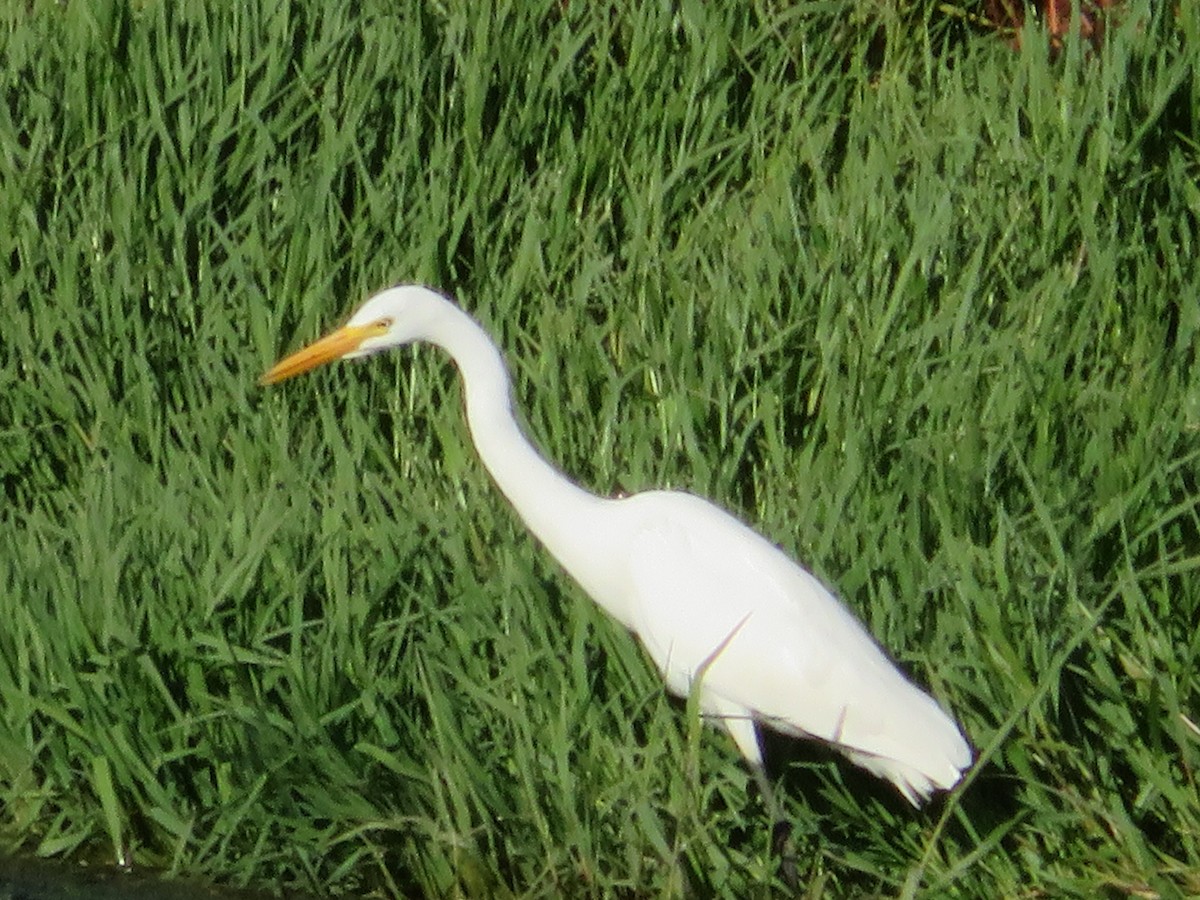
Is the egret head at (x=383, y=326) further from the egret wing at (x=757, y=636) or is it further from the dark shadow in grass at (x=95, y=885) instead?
the dark shadow in grass at (x=95, y=885)

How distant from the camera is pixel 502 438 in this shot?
3.77m

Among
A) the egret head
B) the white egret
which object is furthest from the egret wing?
the egret head

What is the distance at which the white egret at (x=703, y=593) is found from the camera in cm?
354

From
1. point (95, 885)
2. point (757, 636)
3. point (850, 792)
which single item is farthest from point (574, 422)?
point (95, 885)

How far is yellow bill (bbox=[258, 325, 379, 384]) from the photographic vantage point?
12.8 ft

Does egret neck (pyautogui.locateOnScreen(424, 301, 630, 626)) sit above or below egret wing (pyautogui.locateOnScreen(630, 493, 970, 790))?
above

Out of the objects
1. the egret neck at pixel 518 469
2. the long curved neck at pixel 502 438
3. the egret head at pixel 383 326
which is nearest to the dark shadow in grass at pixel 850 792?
the egret neck at pixel 518 469

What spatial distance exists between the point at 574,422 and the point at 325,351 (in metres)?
0.59

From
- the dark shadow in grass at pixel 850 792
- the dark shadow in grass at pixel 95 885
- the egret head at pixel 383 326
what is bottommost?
the dark shadow in grass at pixel 95 885

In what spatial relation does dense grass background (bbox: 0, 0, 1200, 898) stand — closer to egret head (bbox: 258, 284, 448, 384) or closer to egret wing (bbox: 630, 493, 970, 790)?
egret wing (bbox: 630, 493, 970, 790)

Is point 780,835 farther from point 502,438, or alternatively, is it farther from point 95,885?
point 95,885

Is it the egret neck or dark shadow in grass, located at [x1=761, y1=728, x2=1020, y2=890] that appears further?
the egret neck

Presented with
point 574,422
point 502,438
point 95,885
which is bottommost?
point 95,885

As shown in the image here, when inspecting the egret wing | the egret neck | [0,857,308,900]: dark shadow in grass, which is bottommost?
[0,857,308,900]: dark shadow in grass
